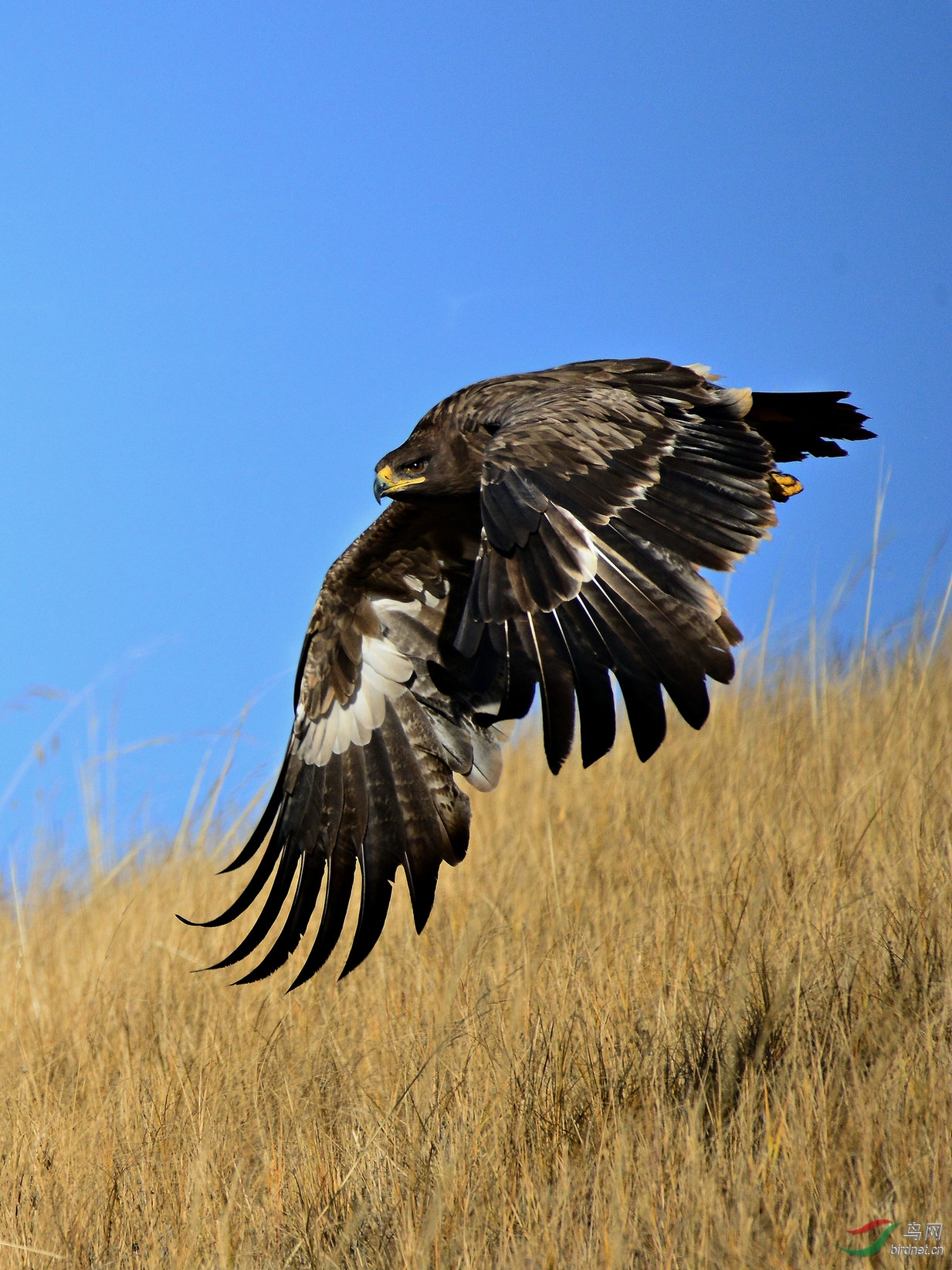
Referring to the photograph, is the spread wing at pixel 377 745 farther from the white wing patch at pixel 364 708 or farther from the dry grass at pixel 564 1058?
the dry grass at pixel 564 1058

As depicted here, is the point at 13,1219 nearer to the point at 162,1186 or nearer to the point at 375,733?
the point at 162,1186

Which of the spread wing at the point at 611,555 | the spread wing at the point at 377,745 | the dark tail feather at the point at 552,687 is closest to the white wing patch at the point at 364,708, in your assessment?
the spread wing at the point at 377,745

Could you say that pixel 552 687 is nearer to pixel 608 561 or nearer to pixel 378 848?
A: pixel 608 561

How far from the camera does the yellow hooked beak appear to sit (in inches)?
170

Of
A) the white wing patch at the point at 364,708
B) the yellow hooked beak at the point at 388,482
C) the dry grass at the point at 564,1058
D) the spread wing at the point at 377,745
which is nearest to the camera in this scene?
the dry grass at the point at 564,1058

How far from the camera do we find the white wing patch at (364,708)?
453 cm

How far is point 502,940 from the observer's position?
4.40 meters

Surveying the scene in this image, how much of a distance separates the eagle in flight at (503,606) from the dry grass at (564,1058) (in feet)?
1.44
